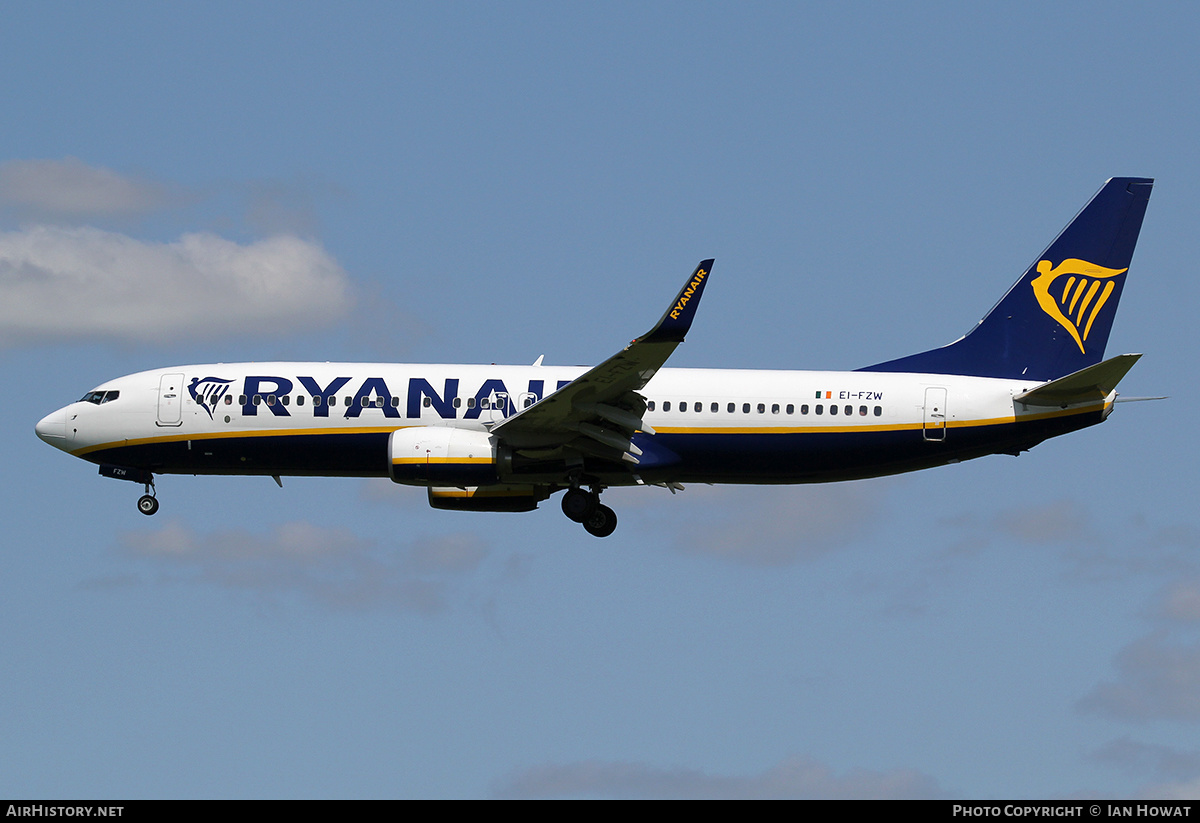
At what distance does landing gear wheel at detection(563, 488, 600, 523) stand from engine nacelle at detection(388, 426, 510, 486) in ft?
8.74

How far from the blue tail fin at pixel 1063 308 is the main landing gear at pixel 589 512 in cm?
874

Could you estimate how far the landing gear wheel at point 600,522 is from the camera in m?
46.0

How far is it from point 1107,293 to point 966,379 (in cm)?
566

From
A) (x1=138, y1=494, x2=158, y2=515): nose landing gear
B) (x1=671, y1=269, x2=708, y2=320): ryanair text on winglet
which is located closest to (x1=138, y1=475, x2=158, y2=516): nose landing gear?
(x1=138, y1=494, x2=158, y2=515): nose landing gear

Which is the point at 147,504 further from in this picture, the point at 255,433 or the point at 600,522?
the point at 600,522

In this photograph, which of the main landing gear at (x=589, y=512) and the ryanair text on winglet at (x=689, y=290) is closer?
the ryanair text on winglet at (x=689, y=290)

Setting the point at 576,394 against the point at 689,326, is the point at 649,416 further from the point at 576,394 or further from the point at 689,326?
the point at 689,326

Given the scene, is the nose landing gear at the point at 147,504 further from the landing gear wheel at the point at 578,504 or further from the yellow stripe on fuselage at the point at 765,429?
the landing gear wheel at the point at 578,504

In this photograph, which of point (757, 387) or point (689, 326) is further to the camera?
point (757, 387)

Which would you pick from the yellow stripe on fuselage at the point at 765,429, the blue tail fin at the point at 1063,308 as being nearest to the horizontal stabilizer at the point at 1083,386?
the yellow stripe on fuselage at the point at 765,429

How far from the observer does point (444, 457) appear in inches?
1709

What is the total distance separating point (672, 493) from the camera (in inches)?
1854
